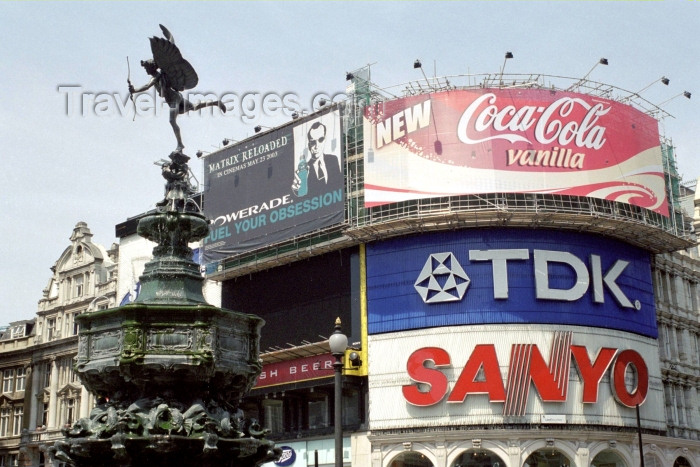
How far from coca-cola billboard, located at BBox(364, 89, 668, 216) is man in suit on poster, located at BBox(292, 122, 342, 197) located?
9.11 feet

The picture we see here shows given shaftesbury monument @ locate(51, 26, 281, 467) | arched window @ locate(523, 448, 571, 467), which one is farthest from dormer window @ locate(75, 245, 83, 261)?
shaftesbury monument @ locate(51, 26, 281, 467)

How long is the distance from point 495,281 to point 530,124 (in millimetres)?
9203

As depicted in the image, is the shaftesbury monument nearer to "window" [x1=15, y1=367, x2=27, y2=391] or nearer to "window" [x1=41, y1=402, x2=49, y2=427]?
"window" [x1=41, y1=402, x2=49, y2=427]

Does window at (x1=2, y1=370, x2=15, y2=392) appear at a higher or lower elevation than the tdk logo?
lower

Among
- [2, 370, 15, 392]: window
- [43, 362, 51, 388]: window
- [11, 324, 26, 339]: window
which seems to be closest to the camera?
[43, 362, 51, 388]: window

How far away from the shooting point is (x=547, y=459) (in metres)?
53.9

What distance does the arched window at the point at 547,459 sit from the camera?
175 ft

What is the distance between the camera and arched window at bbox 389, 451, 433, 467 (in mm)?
53894

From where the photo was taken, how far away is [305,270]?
198 ft

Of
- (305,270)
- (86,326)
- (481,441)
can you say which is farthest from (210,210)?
(86,326)

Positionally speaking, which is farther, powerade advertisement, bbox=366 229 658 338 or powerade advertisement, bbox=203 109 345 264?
powerade advertisement, bbox=203 109 345 264

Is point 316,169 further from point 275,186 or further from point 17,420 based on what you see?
point 17,420

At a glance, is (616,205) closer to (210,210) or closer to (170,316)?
(210,210)

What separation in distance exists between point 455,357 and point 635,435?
11.2 metres
